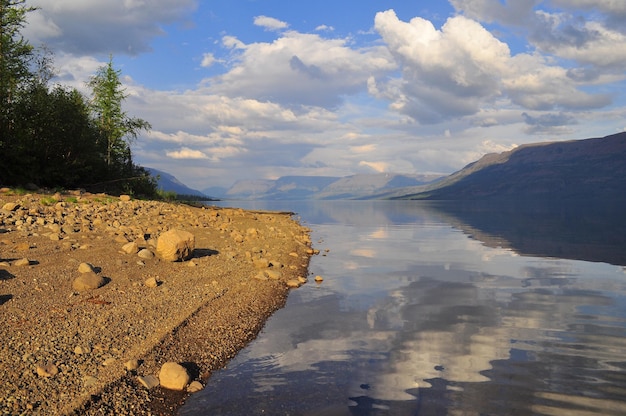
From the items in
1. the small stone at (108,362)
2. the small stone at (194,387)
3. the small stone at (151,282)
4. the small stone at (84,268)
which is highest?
the small stone at (84,268)

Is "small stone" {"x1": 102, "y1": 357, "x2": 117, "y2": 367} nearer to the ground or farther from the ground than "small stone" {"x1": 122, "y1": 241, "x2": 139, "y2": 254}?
nearer to the ground

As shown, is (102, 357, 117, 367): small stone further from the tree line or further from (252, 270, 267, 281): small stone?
the tree line

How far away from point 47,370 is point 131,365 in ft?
4.78

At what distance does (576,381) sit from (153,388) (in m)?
8.67

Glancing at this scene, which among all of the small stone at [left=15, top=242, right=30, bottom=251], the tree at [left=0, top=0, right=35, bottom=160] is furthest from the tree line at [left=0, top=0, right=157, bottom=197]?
the small stone at [left=15, top=242, right=30, bottom=251]

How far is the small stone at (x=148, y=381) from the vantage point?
7979mm

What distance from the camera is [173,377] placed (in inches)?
325

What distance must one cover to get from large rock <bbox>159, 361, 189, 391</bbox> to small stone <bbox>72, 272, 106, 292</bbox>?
593 centimetres

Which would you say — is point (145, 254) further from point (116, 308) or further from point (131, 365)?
point (131, 365)

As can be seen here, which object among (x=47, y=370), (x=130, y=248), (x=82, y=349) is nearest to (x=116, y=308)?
(x=82, y=349)

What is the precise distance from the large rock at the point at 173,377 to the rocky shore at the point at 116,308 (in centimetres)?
Result: 2

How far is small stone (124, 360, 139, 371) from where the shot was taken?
8.39 m

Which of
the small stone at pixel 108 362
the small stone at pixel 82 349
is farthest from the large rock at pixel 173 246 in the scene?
the small stone at pixel 108 362

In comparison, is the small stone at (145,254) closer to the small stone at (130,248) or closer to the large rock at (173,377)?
the small stone at (130,248)
